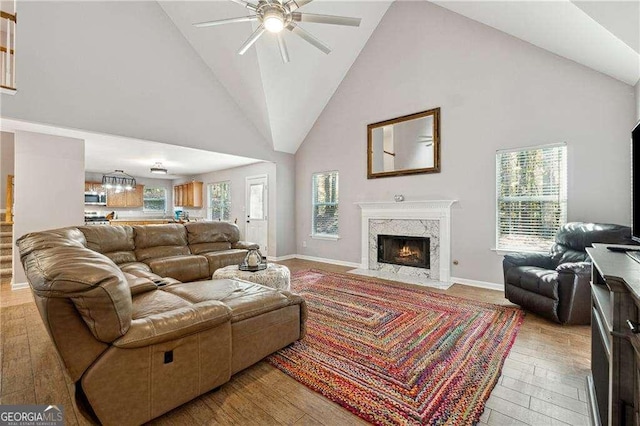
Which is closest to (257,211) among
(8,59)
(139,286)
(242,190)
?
(242,190)

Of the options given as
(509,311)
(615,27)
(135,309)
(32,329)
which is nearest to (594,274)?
(509,311)

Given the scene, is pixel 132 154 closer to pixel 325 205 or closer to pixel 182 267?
pixel 182 267

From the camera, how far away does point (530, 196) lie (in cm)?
385

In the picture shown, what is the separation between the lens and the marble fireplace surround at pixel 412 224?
4.58m

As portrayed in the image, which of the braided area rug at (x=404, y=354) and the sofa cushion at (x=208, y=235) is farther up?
the sofa cushion at (x=208, y=235)

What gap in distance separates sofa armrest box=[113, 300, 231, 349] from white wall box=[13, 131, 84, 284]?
14.5 feet

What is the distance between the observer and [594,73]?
3.36 m

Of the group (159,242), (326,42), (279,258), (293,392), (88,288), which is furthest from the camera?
(279,258)

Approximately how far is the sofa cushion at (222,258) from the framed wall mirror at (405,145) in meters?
2.93

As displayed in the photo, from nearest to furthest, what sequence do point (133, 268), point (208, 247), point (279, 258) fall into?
point (133, 268) < point (208, 247) < point (279, 258)

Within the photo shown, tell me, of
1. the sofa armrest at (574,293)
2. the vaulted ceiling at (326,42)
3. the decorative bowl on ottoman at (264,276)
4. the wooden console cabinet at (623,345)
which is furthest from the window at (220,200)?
the wooden console cabinet at (623,345)

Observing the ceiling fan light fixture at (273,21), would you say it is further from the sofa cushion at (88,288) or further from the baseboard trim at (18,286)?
the baseboard trim at (18,286)

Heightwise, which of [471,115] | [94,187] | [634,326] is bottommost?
[634,326]

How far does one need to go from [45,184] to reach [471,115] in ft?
22.4
